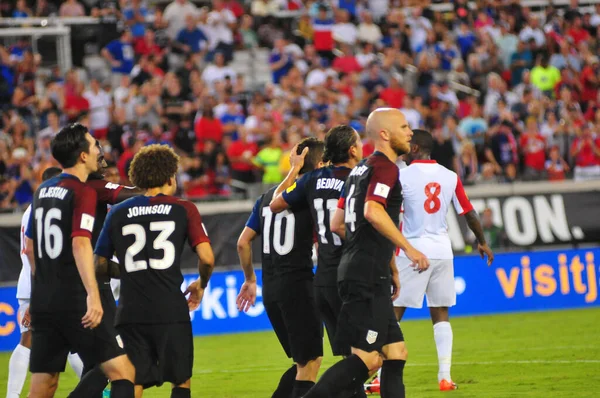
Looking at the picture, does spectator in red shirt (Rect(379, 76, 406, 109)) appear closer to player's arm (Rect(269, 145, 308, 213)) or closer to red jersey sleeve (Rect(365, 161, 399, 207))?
player's arm (Rect(269, 145, 308, 213))

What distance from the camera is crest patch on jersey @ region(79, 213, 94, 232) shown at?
23.7 ft

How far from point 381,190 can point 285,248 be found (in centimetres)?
143

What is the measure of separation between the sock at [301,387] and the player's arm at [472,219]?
225 centimetres

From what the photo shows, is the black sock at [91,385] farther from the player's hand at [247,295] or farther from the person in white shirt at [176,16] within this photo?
the person in white shirt at [176,16]

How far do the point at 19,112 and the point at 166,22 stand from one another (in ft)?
14.0

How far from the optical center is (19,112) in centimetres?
2044

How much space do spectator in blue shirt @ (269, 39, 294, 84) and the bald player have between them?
51.4 ft

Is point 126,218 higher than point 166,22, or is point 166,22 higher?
point 166,22

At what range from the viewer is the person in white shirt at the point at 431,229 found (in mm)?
10250

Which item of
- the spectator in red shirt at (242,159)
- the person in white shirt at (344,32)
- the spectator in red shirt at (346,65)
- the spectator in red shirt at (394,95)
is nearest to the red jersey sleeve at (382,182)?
the spectator in red shirt at (242,159)

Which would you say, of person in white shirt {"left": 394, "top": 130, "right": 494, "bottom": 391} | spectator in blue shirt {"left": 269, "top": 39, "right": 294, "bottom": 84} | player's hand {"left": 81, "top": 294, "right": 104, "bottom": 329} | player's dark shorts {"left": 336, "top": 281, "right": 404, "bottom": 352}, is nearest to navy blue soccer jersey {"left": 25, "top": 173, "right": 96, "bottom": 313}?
player's hand {"left": 81, "top": 294, "right": 104, "bottom": 329}

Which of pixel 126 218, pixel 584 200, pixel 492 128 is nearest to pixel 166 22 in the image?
pixel 492 128

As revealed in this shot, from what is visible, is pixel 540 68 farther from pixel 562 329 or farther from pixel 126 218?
pixel 126 218

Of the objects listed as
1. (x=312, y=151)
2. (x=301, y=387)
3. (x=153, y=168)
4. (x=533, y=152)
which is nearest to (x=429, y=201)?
(x=312, y=151)
